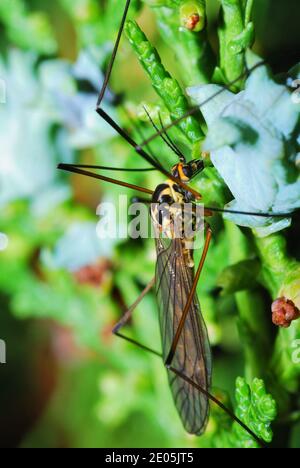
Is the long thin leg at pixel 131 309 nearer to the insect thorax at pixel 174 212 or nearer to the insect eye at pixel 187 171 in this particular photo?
the insect thorax at pixel 174 212

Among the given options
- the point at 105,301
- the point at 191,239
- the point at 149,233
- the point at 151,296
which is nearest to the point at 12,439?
the point at 105,301

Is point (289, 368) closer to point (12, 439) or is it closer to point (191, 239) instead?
point (191, 239)

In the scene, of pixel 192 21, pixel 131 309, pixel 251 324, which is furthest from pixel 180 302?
pixel 192 21

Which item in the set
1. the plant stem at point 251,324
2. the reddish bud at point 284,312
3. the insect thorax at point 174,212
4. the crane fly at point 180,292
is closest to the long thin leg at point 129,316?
the crane fly at point 180,292

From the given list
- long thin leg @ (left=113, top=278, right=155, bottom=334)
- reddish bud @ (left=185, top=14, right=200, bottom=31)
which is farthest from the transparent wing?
reddish bud @ (left=185, top=14, right=200, bottom=31)

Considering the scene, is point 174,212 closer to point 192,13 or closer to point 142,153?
point 142,153
